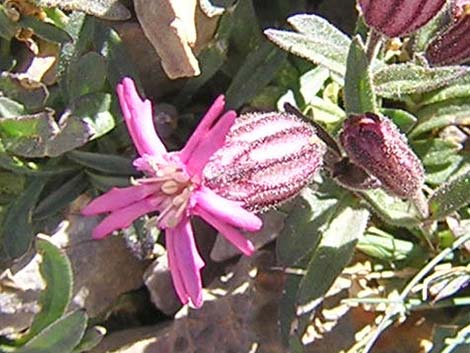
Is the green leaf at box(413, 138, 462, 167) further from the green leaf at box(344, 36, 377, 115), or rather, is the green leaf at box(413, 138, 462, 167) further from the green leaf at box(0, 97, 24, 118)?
the green leaf at box(0, 97, 24, 118)

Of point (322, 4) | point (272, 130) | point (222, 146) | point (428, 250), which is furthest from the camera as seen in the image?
point (322, 4)

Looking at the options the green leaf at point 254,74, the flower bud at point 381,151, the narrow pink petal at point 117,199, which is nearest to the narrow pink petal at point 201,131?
the narrow pink petal at point 117,199

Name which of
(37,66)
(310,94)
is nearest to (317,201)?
(310,94)

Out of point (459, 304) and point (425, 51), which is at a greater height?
point (425, 51)

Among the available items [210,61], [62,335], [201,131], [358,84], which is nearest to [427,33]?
[358,84]

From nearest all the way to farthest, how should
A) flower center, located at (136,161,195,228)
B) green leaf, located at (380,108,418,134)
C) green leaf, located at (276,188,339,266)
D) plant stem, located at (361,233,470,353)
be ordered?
flower center, located at (136,161,195,228) < plant stem, located at (361,233,470,353) < green leaf, located at (276,188,339,266) < green leaf, located at (380,108,418,134)

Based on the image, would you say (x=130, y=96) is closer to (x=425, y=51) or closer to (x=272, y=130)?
(x=272, y=130)

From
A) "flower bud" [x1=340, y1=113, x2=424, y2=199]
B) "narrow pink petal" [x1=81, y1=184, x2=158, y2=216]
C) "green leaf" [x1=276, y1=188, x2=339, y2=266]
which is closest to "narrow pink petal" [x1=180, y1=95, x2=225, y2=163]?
"narrow pink petal" [x1=81, y1=184, x2=158, y2=216]
